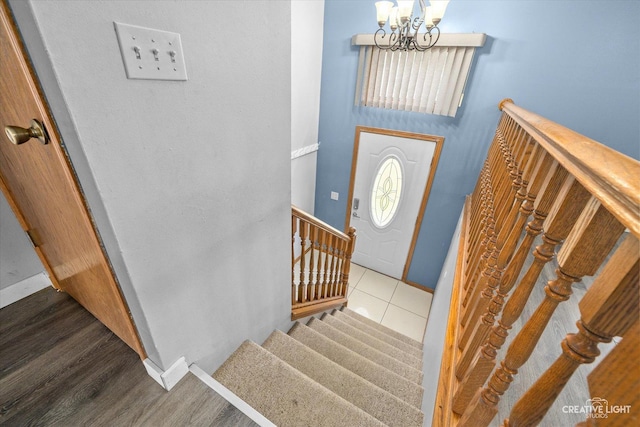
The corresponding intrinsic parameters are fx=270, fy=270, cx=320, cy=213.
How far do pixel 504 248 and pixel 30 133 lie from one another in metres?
1.43

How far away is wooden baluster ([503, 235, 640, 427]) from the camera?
1.20ft

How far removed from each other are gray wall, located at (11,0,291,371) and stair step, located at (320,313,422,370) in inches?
45.6

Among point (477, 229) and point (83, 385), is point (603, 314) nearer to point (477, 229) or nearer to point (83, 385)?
point (477, 229)

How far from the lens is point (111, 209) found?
78 cm

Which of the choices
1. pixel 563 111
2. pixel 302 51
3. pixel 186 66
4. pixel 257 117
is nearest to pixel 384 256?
pixel 563 111

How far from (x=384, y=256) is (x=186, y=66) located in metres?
3.51

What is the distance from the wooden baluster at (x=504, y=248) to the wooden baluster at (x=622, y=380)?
0.45 meters

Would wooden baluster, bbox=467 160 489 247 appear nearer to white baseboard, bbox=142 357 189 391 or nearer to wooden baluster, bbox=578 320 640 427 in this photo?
wooden baluster, bbox=578 320 640 427

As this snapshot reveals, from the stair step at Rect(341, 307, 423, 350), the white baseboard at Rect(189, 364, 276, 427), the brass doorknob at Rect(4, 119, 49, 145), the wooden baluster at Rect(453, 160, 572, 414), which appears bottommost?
the stair step at Rect(341, 307, 423, 350)

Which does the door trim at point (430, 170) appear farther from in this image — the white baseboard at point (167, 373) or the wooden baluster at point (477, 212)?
the white baseboard at point (167, 373)

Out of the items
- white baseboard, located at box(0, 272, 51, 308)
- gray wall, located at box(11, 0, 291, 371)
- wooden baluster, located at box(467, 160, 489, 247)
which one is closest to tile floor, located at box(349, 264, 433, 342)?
wooden baluster, located at box(467, 160, 489, 247)

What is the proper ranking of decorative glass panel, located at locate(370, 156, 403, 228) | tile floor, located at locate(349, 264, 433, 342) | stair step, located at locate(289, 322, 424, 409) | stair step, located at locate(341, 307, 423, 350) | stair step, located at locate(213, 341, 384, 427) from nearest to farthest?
stair step, located at locate(213, 341, 384, 427), stair step, located at locate(289, 322, 424, 409), stair step, located at locate(341, 307, 423, 350), tile floor, located at locate(349, 264, 433, 342), decorative glass panel, located at locate(370, 156, 403, 228)

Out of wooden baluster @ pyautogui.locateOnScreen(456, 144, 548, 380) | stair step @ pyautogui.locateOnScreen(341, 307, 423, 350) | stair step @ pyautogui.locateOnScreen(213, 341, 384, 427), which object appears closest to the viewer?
wooden baluster @ pyautogui.locateOnScreen(456, 144, 548, 380)

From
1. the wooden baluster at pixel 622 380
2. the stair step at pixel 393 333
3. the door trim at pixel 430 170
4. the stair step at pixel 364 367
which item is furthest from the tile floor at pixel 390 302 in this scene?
the wooden baluster at pixel 622 380
